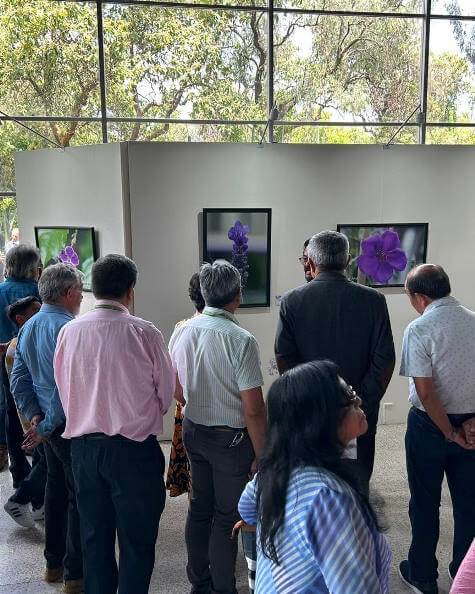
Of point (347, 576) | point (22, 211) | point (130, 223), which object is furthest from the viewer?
point (22, 211)

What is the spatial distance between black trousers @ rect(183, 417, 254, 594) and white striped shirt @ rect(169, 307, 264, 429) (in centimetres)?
8

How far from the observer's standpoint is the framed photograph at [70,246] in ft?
16.4

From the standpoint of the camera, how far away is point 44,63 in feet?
24.3

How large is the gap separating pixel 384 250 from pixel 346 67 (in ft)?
13.1

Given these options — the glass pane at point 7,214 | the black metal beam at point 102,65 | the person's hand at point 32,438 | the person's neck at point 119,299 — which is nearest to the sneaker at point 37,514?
the person's hand at point 32,438

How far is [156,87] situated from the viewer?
24.6ft

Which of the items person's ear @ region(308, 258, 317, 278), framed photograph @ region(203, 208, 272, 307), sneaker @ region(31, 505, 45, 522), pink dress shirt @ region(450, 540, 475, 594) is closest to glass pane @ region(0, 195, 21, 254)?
framed photograph @ region(203, 208, 272, 307)

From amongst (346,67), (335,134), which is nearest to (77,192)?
(335,134)

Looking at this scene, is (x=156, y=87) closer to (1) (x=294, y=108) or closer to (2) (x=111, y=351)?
(1) (x=294, y=108)

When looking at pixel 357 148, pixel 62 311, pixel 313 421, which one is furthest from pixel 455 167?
pixel 313 421

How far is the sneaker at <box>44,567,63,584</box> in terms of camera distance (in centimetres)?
296

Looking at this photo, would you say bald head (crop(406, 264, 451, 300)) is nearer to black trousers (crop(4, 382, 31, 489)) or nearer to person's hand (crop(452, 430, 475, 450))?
person's hand (crop(452, 430, 475, 450))

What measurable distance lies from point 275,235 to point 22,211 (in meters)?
2.58

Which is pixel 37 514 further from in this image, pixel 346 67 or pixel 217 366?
pixel 346 67
